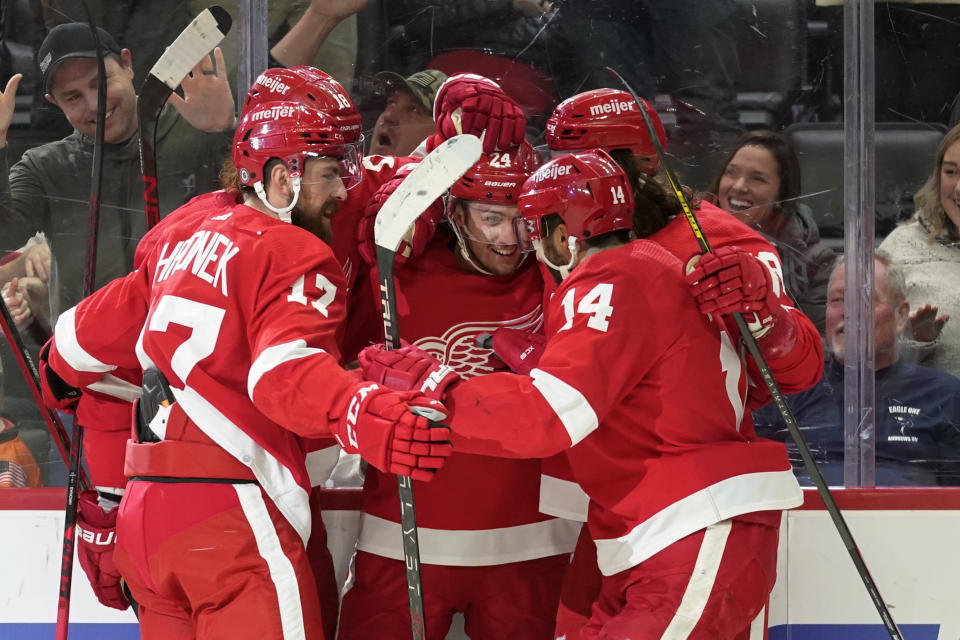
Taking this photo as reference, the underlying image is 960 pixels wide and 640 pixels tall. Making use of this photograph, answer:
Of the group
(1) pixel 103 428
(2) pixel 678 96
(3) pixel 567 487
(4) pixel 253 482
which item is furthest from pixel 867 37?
(1) pixel 103 428

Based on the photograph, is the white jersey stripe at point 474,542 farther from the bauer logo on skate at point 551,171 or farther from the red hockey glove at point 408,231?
the bauer logo on skate at point 551,171

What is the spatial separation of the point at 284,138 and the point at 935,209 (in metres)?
1.69

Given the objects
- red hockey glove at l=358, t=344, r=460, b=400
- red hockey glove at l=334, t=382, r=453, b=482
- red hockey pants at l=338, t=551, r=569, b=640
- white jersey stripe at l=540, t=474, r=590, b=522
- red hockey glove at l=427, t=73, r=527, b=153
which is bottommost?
red hockey pants at l=338, t=551, r=569, b=640

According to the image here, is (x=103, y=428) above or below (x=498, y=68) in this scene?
below

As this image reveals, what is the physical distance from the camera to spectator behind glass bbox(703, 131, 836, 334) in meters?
2.98

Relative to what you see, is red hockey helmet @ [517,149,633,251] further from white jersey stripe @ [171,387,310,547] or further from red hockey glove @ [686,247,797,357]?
white jersey stripe @ [171,387,310,547]

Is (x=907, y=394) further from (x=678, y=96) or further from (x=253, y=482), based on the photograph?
(x=253, y=482)

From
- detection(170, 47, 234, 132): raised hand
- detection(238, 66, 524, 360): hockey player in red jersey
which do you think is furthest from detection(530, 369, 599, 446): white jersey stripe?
detection(170, 47, 234, 132): raised hand

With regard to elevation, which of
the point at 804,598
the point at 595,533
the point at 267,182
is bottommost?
the point at 804,598

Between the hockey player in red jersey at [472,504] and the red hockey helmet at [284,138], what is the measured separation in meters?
0.24

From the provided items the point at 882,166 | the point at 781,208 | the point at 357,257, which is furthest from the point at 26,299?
the point at 882,166

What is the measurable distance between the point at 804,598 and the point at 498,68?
5.20 feet

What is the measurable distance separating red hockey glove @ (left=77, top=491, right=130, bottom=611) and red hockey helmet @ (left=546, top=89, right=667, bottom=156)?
1352 millimetres

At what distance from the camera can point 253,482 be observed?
226 cm
